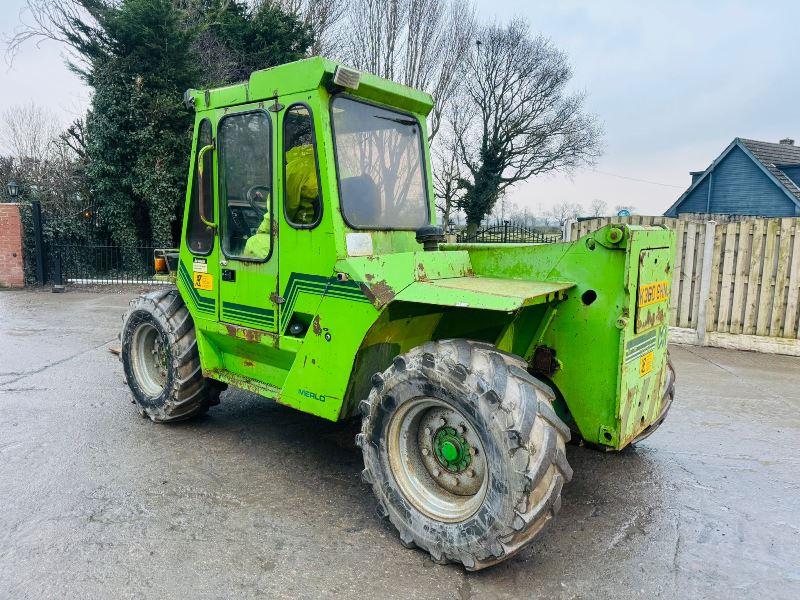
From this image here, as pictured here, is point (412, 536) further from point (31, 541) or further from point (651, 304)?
point (31, 541)

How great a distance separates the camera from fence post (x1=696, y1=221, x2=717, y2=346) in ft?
27.2

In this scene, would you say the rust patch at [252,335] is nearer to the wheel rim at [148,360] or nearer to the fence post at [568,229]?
the wheel rim at [148,360]

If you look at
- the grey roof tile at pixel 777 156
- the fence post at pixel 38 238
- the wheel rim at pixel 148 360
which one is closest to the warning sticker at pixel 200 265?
the wheel rim at pixel 148 360

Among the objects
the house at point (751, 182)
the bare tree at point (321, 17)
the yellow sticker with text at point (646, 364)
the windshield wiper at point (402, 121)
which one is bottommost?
the yellow sticker with text at point (646, 364)

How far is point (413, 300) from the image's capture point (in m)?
3.01

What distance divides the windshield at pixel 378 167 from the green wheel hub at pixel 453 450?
1.35 meters

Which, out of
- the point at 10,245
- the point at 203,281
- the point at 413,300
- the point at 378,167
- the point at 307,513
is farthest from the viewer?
the point at 10,245

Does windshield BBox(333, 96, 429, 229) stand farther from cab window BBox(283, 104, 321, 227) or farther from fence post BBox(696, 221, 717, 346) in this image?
fence post BBox(696, 221, 717, 346)

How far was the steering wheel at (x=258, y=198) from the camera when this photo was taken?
3.82 m

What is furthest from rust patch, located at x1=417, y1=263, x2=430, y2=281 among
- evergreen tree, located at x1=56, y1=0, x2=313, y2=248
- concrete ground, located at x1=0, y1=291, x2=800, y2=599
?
evergreen tree, located at x1=56, y1=0, x2=313, y2=248

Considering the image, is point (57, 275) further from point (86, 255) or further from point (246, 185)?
point (246, 185)

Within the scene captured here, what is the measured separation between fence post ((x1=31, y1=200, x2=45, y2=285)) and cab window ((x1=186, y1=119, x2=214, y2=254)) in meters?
12.4

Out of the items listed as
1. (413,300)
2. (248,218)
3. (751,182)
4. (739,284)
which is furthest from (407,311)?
(751,182)

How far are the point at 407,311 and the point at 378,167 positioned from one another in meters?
1.06
